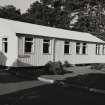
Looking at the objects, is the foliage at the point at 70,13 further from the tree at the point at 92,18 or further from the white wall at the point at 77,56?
the white wall at the point at 77,56

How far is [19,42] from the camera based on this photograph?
1819 centimetres

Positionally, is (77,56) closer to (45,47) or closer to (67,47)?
(67,47)

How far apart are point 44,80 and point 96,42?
16.3 metres

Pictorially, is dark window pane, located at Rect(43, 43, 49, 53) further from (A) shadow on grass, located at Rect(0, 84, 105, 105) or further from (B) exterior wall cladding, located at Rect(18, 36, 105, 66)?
(A) shadow on grass, located at Rect(0, 84, 105, 105)

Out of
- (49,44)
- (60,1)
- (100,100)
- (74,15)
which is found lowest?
A: (100,100)

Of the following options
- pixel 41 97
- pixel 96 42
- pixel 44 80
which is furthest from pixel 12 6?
pixel 41 97

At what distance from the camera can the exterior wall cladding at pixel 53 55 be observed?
60.6 feet

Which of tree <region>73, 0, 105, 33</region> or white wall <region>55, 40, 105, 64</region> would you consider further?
tree <region>73, 0, 105, 33</region>

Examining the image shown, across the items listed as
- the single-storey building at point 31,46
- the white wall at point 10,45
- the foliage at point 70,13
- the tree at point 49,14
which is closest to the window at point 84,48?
the single-storey building at point 31,46

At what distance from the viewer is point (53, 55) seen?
70.8 ft

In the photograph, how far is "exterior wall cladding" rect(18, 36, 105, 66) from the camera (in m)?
18.5

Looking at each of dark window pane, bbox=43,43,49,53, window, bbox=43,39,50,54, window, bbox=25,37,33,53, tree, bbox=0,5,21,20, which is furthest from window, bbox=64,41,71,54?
tree, bbox=0,5,21,20

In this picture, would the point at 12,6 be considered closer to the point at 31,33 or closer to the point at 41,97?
the point at 31,33

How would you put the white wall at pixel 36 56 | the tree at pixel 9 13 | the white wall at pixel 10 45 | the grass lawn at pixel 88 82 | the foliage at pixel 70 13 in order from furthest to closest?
the foliage at pixel 70 13 → the tree at pixel 9 13 → the white wall at pixel 36 56 → the white wall at pixel 10 45 → the grass lawn at pixel 88 82
